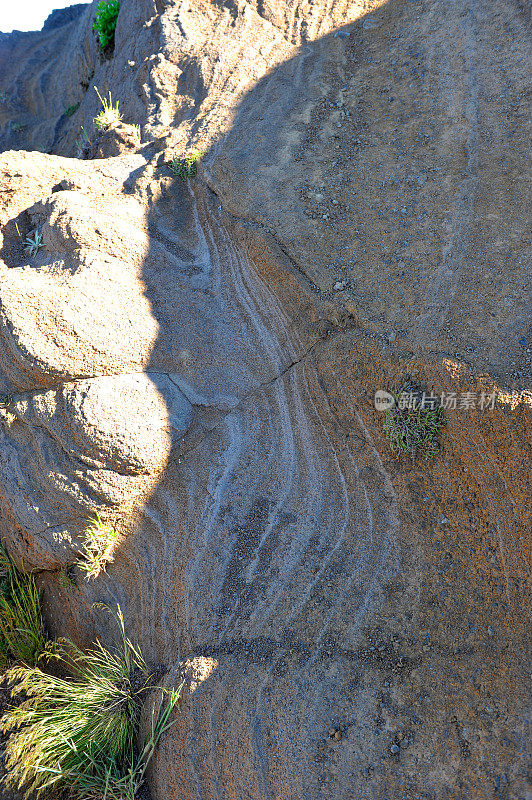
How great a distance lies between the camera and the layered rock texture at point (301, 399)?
280 cm

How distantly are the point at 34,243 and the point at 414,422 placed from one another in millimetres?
3308

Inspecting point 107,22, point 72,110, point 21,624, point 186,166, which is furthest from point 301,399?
point 72,110

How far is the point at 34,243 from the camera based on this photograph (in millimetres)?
4113

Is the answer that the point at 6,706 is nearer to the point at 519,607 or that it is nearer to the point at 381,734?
the point at 381,734

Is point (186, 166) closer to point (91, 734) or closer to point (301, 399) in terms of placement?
point (301, 399)

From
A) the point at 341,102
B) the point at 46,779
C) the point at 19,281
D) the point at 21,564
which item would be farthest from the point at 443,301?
the point at 46,779

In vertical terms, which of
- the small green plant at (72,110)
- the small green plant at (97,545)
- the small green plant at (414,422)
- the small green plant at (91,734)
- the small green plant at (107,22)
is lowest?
the small green plant at (91,734)

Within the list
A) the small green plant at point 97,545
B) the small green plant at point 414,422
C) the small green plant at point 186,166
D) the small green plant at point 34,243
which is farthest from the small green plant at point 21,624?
the small green plant at point 186,166

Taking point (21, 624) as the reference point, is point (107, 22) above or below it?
above

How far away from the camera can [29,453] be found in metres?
3.71

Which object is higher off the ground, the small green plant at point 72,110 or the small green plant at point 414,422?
the small green plant at point 72,110

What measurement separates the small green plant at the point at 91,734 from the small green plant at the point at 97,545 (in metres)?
0.50

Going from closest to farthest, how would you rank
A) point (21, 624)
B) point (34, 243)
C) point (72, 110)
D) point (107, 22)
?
point (21, 624), point (34, 243), point (107, 22), point (72, 110)

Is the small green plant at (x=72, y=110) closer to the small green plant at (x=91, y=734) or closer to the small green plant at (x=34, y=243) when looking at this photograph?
the small green plant at (x=34, y=243)
